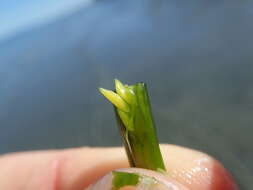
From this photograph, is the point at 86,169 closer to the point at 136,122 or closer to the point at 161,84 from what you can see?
the point at 136,122

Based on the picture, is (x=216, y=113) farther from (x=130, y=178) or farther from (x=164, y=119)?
(x=130, y=178)

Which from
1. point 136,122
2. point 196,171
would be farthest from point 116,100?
point 196,171

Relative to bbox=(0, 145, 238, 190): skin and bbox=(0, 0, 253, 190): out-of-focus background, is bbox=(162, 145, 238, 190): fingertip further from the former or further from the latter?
bbox=(0, 0, 253, 190): out-of-focus background

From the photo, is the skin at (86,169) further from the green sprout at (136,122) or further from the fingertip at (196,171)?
the green sprout at (136,122)

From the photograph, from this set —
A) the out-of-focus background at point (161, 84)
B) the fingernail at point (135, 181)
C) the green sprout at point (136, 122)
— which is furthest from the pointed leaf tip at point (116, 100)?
the out-of-focus background at point (161, 84)

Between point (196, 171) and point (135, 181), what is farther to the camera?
point (196, 171)

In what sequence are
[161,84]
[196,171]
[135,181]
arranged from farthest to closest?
[161,84] → [196,171] → [135,181]
